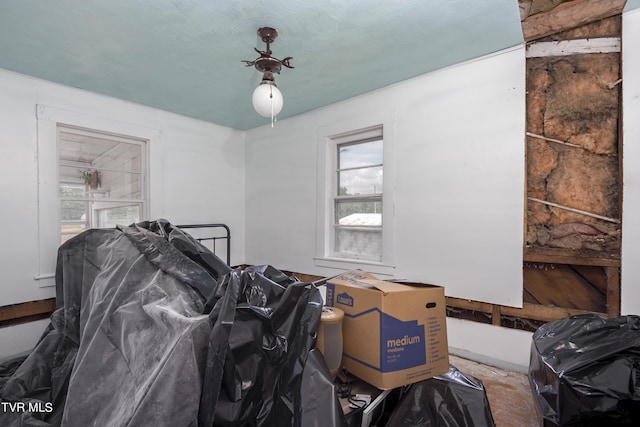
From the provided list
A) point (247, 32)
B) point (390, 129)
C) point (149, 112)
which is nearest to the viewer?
point (247, 32)

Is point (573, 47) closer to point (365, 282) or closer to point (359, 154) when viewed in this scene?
point (359, 154)

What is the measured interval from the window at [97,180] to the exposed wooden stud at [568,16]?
342cm

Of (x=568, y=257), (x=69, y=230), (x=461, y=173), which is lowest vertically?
(x=568, y=257)

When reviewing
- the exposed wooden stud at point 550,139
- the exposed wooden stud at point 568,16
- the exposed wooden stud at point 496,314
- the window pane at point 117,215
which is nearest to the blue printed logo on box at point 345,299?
the exposed wooden stud at point 496,314

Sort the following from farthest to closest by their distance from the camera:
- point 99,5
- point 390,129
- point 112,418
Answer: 1. point 390,129
2. point 99,5
3. point 112,418

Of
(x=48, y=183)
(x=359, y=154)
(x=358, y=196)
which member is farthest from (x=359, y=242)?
(x=48, y=183)

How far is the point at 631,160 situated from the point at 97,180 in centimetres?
412

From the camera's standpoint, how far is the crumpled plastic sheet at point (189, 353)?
887mm

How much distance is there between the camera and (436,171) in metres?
2.36

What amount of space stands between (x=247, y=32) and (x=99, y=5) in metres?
0.77

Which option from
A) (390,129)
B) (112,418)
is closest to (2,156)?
(112,418)

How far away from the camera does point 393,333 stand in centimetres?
117

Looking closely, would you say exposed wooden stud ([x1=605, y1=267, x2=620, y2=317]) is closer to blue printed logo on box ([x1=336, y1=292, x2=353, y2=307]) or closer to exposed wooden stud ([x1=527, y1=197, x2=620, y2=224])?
exposed wooden stud ([x1=527, y1=197, x2=620, y2=224])

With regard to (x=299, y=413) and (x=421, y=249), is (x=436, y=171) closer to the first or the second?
(x=421, y=249)
